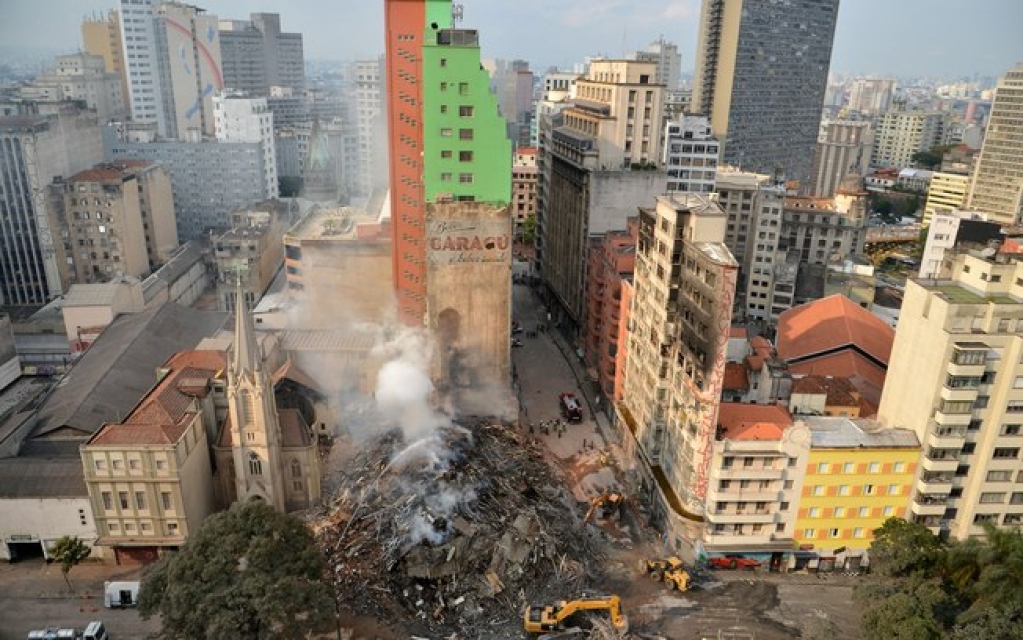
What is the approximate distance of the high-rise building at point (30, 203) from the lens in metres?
85.8

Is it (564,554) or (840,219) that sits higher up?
(840,219)

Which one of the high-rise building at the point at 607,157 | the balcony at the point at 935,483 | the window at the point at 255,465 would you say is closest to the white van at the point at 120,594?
the window at the point at 255,465

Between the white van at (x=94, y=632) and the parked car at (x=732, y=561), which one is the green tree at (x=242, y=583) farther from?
the parked car at (x=732, y=561)

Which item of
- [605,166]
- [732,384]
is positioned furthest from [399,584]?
[605,166]

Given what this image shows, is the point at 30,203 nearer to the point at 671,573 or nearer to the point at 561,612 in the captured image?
the point at 561,612

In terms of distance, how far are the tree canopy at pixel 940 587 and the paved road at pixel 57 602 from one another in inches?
1588

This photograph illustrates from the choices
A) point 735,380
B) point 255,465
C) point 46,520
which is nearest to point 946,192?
point 735,380

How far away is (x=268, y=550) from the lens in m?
36.7

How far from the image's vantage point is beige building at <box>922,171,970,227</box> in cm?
14288

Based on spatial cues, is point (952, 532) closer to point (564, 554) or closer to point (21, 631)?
point (564, 554)

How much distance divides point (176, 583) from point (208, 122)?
160 m

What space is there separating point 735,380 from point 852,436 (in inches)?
530

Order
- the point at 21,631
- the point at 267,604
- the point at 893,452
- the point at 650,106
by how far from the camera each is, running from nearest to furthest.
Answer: the point at 267,604 → the point at 21,631 → the point at 893,452 → the point at 650,106

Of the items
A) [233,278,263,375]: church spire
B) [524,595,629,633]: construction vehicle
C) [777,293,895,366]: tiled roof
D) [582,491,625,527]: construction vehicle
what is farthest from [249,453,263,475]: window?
[777,293,895,366]: tiled roof
